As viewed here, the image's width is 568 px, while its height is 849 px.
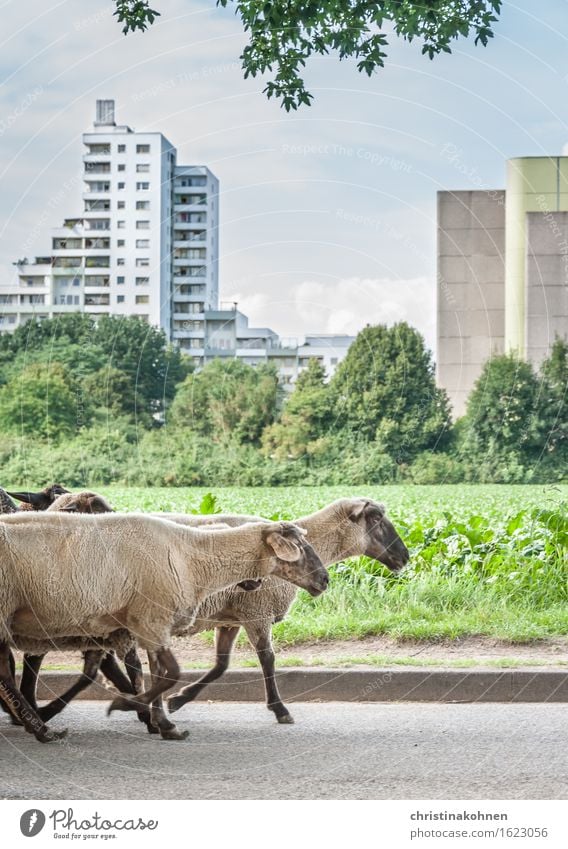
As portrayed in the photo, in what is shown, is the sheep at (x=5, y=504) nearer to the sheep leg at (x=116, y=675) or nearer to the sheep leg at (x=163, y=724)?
the sheep leg at (x=116, y=675)

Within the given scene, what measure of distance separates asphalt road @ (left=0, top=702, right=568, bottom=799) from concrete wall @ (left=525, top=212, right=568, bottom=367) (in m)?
4.10

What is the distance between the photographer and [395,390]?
9062mm

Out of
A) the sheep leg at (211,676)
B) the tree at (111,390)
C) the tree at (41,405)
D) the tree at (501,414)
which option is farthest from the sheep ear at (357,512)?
the tree at (41,405)

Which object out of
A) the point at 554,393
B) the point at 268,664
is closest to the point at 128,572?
the point at 268,664

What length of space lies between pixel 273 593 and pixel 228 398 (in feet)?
8.75

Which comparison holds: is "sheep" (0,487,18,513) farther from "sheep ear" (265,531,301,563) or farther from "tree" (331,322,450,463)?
"tree" (331,322,450,463)

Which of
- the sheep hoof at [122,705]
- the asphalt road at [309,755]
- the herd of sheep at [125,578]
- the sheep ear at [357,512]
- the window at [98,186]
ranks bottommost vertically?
the asphalt road at [309,755]

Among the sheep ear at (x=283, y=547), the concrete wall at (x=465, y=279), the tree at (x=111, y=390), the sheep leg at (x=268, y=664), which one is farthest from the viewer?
the tree at (x=111, y=390)

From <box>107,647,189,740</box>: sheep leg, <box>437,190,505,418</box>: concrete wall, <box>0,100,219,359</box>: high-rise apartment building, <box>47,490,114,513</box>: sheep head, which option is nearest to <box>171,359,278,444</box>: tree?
<box>0,100,219,359</box>: high-rise apartment building

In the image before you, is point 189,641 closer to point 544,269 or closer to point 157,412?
point 157,412

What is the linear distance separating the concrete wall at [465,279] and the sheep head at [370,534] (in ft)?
7.99

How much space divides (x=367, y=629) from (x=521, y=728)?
7.15 ft

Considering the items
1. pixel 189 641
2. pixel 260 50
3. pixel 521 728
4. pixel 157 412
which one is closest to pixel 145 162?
pixel 260 50

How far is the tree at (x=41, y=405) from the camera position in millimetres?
9266
